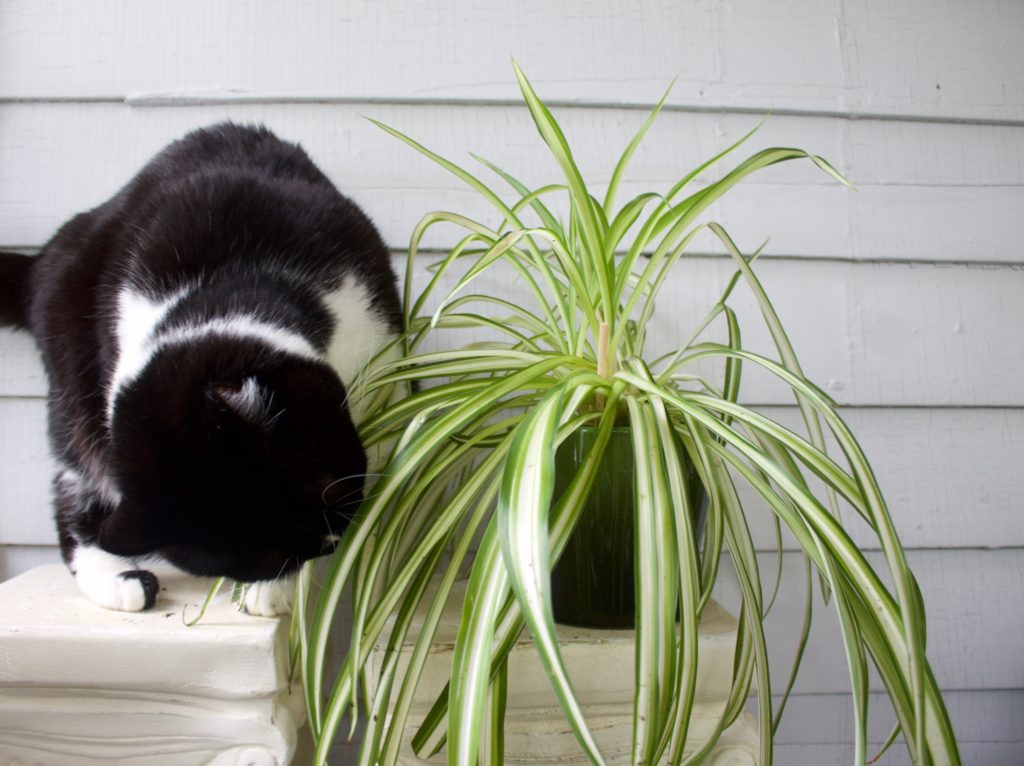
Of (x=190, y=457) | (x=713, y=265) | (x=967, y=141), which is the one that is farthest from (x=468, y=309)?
(x=967, y=141)

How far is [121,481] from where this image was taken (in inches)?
28.5

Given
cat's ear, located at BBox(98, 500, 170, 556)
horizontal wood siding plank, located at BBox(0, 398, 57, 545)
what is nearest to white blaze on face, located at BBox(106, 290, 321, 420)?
cat's ear, located at BBox(98, 500, 170, 556)

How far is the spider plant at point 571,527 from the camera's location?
1.83 feet

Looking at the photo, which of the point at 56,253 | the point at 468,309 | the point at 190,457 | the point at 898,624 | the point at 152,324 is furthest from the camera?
the point at 468,309

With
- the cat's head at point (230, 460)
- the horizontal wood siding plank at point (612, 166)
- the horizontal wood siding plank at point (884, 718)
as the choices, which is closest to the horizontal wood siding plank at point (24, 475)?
the horizontal wood siding plank at point (612, 166)

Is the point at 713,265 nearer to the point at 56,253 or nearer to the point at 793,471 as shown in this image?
the point at 793,471

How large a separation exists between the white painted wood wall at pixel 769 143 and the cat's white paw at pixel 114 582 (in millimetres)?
320

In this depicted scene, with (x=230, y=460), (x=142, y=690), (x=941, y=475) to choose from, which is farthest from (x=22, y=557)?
(x=941, y=475)

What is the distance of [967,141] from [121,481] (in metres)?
1.33

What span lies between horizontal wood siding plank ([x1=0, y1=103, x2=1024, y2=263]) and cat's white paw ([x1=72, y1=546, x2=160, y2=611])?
1.85 feet

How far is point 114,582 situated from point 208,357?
32cm

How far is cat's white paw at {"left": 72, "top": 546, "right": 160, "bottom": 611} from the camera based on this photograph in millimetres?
813

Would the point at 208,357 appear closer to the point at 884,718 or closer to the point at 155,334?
the point at 155,334

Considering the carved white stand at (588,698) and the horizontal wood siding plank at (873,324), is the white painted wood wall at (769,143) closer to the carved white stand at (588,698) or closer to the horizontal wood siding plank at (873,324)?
the horizontal wood siding plank at (873,324)
